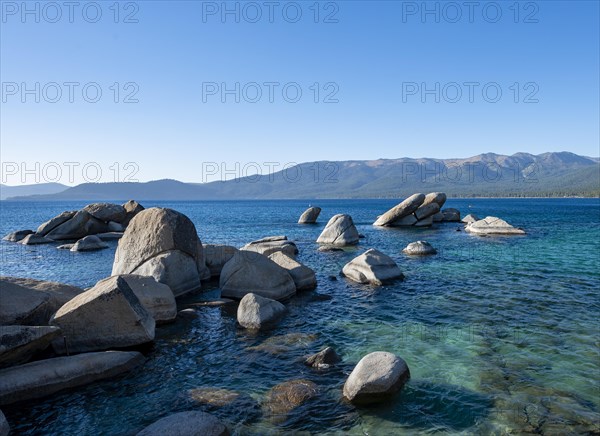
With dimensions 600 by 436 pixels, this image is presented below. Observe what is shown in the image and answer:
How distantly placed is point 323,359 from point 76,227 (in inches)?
1766

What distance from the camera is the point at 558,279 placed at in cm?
2192

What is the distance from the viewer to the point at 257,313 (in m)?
14.9

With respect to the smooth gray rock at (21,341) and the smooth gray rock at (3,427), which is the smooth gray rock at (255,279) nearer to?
the smooth gray rock at (21,341)

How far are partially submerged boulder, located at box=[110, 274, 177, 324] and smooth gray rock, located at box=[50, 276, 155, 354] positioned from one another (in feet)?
8.08

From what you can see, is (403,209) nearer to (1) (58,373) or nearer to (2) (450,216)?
(2) (450,216)

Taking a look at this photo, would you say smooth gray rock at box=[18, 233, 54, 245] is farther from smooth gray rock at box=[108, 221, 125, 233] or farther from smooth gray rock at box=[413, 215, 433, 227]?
smooth gray rock at box=[413, 215, 433, 227]

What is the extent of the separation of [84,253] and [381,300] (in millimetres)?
28485

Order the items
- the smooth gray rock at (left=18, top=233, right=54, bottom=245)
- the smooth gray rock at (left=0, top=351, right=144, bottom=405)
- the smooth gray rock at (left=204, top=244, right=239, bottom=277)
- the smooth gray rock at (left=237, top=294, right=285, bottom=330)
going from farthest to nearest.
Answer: the smooth gray rock at (left=18, top=233, right=54, bottom=245)
the smooth gray rock at (left=204, top=244, right=239, bottom=277)
the smooth gray rock at (left=237, top=294, right=285, bottom=330)
the smooth gray rock at (left=0, top=351, right=144, bottom=405)

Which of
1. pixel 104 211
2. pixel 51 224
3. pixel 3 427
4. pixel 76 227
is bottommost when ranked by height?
pixel 3 427

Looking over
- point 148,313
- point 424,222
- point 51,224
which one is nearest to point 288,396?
point 148,313

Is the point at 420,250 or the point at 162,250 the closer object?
the point at 162,250

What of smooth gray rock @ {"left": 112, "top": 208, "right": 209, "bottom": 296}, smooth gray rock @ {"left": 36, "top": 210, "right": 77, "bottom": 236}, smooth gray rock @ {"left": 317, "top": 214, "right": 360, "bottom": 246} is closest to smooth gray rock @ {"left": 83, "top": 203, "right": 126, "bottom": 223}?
smooth gray rock @ {"left": 36, "top": 210, "right": 77, "bottom": 236}

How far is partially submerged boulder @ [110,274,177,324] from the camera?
1516 centimetres

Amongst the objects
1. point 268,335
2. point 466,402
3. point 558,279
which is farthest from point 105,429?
point 558,279
